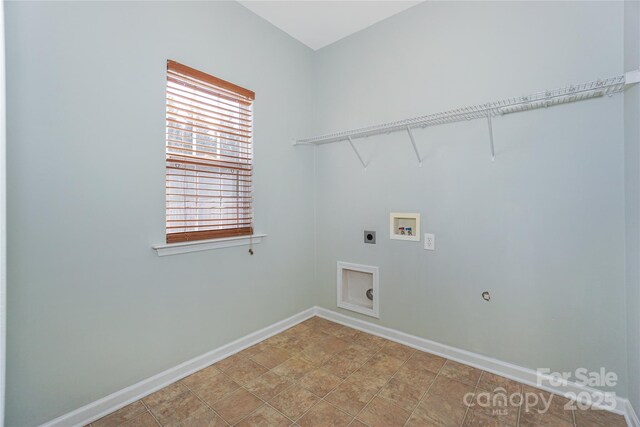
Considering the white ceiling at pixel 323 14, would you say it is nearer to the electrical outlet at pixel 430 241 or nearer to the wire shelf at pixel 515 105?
the wire shelf at pixel 515 105

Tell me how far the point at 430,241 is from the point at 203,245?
1672 millimetres

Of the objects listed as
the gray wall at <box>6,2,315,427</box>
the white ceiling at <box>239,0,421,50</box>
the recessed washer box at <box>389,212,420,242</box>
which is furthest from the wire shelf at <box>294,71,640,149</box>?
the gray wall at <box>6,2,315,427</box>

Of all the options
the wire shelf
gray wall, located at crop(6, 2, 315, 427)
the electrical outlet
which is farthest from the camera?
the electrical outlet

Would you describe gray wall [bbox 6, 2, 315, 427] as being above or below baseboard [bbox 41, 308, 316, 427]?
above

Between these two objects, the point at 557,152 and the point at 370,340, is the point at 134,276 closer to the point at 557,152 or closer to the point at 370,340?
the point at 370,340

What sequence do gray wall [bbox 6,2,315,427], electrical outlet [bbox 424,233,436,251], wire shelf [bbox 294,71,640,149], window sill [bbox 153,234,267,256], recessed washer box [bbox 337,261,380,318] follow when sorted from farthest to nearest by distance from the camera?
recessed washer box [bbox 337,261,380,318]
electrical outlet [bbox 424,233,436,251]
window sill [bbox 153,234,267,256]
wire shelf [bbox 294,71,640,149]
gray wall [bbox 6,2,315,427]

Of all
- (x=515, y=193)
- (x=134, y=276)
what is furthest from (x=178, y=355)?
(x=515, y=193)

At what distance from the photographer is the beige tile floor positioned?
1.52 metres

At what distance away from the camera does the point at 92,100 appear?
4.98ft

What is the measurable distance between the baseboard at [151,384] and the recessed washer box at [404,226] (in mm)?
1320

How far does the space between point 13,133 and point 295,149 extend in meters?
1.84

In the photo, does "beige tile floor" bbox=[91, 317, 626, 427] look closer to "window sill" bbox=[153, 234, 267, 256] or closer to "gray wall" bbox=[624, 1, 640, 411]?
"gray wall" bbox=[624, 1, 640, 411]

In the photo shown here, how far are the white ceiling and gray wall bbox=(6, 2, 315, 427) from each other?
278 mm

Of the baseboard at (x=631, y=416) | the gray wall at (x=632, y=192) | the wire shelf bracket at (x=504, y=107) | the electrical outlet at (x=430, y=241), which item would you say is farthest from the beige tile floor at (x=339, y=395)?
the wire shelf bracket at (x=504, y=107)
